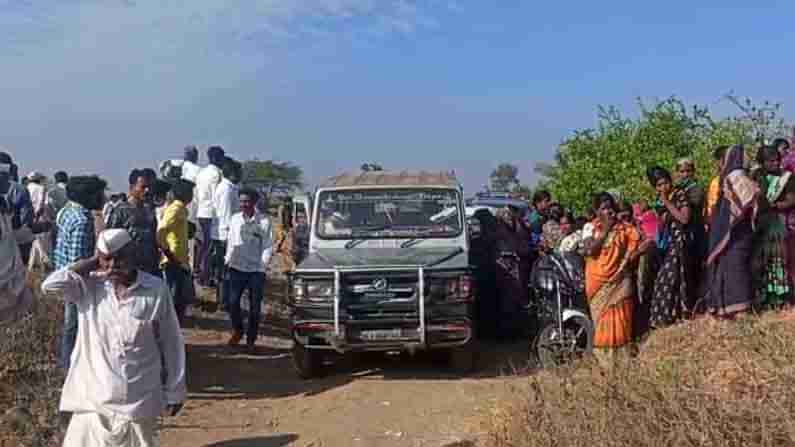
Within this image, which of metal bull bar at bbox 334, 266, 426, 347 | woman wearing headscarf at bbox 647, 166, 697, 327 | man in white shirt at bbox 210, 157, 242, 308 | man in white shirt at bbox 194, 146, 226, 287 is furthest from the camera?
man in white shirt at bbox 194, 146, 226, 287

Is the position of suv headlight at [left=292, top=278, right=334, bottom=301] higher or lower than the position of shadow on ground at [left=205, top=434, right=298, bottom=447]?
higher

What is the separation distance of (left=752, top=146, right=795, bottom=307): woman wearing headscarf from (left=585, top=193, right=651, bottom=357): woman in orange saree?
0.96m

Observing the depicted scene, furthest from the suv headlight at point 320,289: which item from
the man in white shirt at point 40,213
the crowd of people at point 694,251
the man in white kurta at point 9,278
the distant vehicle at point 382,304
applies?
the man in white shirt at point 40,213

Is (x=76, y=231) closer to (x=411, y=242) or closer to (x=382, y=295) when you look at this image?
(x=382, y=295)

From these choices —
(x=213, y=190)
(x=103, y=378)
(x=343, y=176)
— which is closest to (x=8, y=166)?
(x=213, y=190)

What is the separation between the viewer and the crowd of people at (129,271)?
15.3ft

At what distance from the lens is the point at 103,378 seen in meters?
4.63

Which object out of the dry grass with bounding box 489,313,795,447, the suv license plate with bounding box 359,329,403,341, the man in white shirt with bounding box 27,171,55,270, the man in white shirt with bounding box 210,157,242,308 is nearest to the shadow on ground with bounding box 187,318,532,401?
the suv license plate with bounding box 359,329,403,341

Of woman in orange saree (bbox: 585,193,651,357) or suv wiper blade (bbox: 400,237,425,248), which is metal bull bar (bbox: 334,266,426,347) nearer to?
suv wiper blade (bbox: 400,237,425,248)

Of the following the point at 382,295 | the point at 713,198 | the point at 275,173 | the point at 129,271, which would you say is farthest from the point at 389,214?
the point at 275,173

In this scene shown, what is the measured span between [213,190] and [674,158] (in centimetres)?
730

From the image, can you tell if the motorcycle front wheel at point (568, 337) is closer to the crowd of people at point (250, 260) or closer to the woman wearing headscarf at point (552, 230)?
the crowd of people at point (250, 260)

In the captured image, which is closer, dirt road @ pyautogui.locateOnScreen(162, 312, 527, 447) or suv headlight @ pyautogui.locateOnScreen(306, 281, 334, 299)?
dirt road @ pyautogui.locateOnScreen(162, 312, 527, 447)

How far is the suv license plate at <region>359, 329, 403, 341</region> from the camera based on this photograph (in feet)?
27.8
